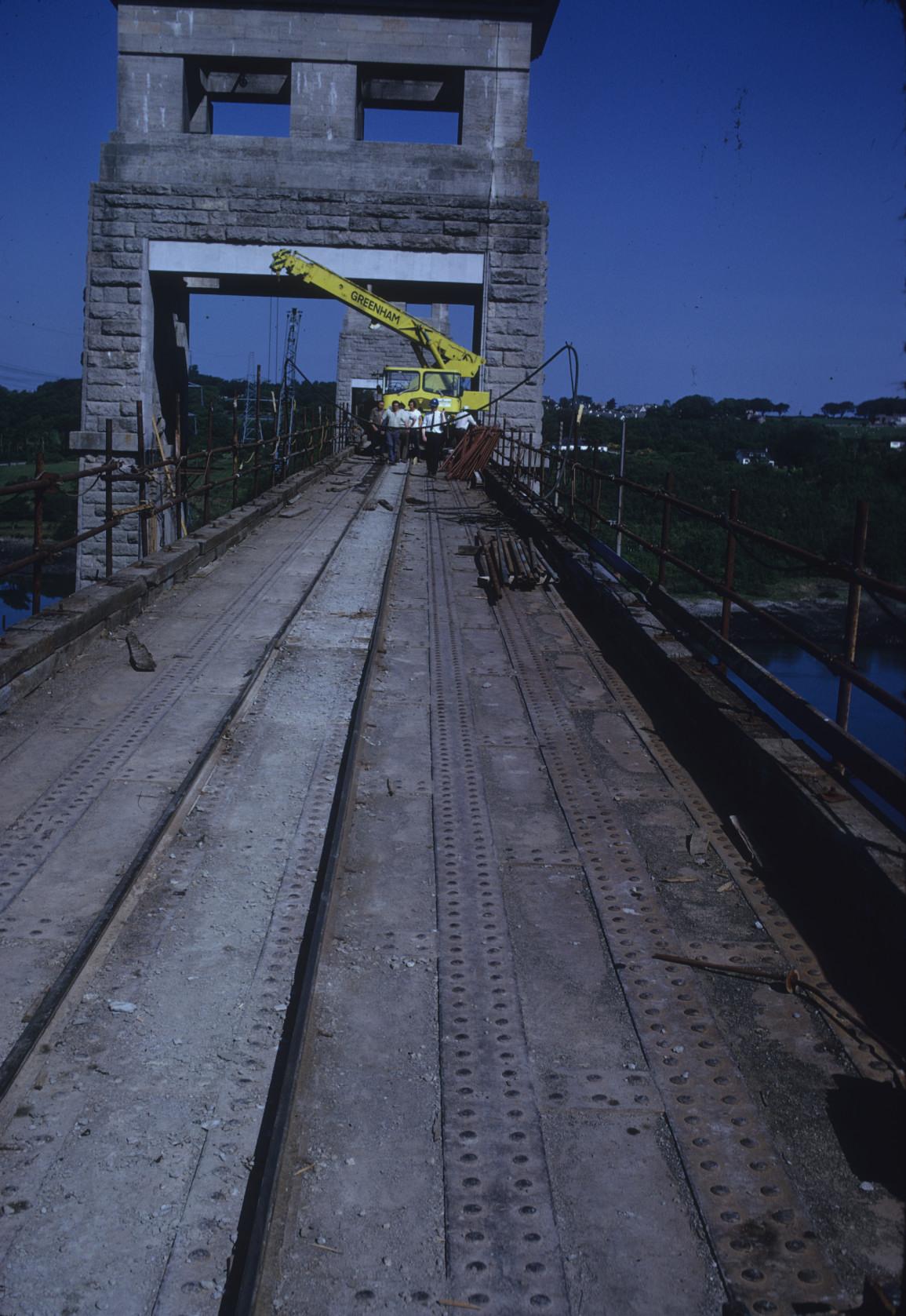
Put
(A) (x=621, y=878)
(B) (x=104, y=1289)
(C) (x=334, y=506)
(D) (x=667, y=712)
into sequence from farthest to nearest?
(C) (x=334, y=506) < (D) (x=667, y=712) < (A) (x=621, y=878) < (B) (x=104, y=1289)

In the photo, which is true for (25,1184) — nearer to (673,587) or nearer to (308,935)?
(308,935)

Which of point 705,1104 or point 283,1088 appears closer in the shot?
point 283,1088

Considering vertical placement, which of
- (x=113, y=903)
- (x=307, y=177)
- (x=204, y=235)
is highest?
(x=307, y=177)

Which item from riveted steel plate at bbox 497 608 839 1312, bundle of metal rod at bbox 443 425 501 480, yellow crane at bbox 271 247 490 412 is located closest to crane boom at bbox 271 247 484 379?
yellow crane at bbox 271 247 490 412

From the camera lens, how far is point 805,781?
5.94 metres

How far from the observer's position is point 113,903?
204 inches

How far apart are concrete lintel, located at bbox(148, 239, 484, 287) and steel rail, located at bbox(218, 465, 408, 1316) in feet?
65.6

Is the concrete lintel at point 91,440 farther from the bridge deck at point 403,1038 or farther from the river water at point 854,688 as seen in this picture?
the bridge deck at point 403,1038

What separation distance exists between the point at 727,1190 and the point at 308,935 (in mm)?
2095

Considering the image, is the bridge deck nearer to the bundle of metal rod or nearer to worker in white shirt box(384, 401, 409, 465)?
the bundle of metal rod

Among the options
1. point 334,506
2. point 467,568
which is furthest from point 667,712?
point 334,506

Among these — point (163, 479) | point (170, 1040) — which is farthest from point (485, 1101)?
point (163, 479)

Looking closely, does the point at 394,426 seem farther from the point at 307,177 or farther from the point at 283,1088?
the point at 283,1088

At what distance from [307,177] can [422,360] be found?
1144 cm
